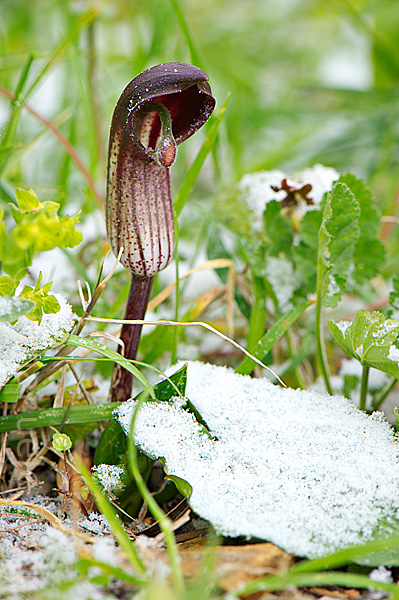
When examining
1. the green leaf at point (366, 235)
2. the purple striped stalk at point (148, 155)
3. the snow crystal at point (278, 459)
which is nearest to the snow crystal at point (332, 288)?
the green leaf at point (366, 235)

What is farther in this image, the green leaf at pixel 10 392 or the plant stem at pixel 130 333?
the plant stem at pixel 130 333

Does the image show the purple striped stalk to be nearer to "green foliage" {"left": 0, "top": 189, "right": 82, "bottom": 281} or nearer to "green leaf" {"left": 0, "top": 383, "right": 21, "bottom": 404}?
"green foliage" {"left": 0, "top": 189, "right": 82, "bottom": 281}

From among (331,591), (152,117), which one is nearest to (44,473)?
(331,591)

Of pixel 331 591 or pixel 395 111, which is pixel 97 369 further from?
pixel 395 111

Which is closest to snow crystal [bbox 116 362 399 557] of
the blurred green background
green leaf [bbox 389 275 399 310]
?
green leaf [bbox 389 275 399 310]

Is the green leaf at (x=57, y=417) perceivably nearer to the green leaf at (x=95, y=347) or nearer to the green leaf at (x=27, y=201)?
the green leaf at (x=95, y=347)
